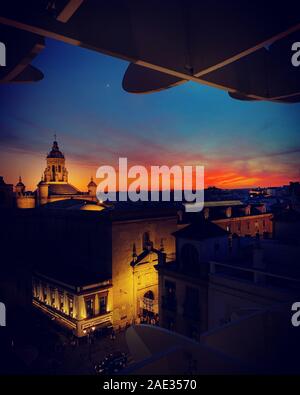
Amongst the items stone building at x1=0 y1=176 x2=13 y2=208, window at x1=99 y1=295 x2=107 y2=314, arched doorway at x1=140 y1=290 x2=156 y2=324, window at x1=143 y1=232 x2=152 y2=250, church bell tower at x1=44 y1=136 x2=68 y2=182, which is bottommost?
arched doorway at x1=140 y1=290 x2=156 y2=324

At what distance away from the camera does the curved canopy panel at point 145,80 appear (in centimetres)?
466

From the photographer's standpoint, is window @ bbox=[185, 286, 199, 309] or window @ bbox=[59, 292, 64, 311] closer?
window @ bbox=[185, 286, 199, 309]

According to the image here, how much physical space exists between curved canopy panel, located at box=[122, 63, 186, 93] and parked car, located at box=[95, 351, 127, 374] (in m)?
19.0

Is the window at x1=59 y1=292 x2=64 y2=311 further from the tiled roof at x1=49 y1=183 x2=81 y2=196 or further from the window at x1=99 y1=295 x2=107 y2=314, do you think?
the tiled roof at x1=49 y1=183 x2=81 y2=196

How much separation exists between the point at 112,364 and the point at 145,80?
19850mm

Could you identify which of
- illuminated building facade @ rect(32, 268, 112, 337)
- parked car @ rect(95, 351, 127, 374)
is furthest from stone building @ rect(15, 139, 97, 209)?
parked car @ rect(95, 351, 127, 374)

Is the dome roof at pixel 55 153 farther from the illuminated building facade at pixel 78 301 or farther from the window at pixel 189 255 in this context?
the window at pixel 189 255

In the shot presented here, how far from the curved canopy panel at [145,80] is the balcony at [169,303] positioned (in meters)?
16.0

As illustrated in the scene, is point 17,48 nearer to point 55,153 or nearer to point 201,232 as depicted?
point 201,232

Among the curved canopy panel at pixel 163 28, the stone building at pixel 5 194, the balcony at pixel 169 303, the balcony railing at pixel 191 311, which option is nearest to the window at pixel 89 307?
the balcony at pixel 169 303

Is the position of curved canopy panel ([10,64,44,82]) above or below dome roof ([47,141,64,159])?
below

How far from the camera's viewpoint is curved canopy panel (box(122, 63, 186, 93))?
4664mm
